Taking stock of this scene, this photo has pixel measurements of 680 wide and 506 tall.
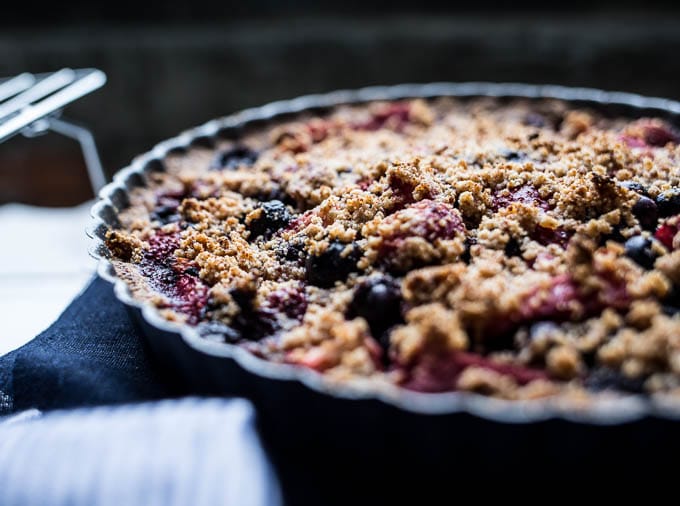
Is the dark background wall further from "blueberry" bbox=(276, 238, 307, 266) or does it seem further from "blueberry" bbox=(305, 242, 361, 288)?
"blueberry" bbox=(305, 242, 361, 288)

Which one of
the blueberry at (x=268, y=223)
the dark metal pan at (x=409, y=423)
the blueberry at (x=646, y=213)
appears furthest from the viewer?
the blueberry at (x=268, y=223)

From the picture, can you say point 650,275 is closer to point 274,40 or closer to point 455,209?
point 455,209

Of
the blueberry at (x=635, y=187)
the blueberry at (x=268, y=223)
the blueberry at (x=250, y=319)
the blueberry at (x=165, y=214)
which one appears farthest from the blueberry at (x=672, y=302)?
the blueberry at (x=165, y=214)

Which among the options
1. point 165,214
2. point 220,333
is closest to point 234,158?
point 165,214

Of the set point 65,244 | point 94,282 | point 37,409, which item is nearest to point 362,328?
point 37,409

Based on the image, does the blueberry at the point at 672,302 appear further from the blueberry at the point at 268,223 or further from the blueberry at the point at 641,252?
the blueberry at the point at 268,223

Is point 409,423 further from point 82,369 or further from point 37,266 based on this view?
point 37,266
